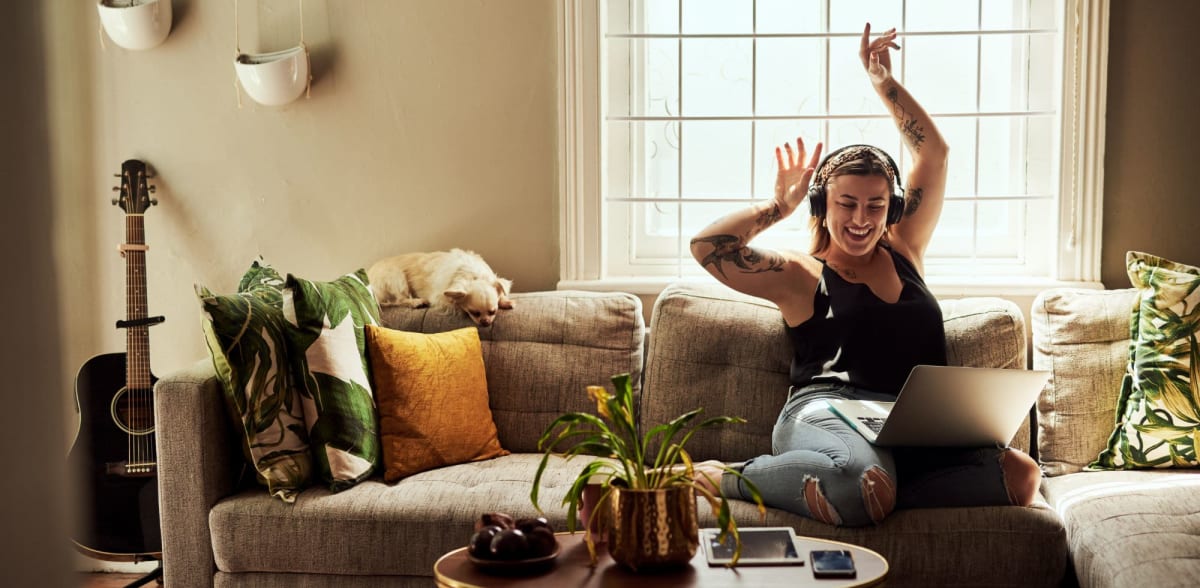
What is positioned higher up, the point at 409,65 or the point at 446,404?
the point at 409,65

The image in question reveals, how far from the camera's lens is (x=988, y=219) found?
3.27m

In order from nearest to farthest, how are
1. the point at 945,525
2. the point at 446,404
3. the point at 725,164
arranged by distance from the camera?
the point at 945,525 → the point at 446,404 → the point at 725,164

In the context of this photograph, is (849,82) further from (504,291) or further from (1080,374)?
(504,291)

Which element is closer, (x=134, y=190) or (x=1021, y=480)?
(x=1021, y=480)

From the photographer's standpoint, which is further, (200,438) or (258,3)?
(258,3)

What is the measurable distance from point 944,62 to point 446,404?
6.33ft

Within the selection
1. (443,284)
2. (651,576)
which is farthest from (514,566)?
(443,284)

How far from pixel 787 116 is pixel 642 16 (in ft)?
1.91

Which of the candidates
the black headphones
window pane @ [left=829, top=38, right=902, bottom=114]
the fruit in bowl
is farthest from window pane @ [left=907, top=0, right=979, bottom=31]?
the fruit in bowl

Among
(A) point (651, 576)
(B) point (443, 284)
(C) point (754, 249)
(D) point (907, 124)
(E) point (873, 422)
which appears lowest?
(A) point (651, 576)

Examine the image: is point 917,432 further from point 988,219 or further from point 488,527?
point 988,219

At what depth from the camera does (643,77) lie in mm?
3291

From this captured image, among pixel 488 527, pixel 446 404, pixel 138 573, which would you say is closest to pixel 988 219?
pixel 446 404

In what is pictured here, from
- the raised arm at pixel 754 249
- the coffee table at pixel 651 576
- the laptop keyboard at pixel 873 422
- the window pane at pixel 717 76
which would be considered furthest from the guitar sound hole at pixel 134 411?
the laptop keyboard at pixel 873 422
